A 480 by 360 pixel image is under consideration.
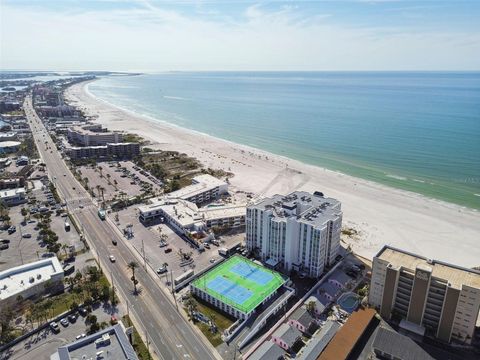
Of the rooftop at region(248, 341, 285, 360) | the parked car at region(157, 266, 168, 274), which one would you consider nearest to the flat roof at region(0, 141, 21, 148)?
the parked car at region(157, 266, 168, 274)

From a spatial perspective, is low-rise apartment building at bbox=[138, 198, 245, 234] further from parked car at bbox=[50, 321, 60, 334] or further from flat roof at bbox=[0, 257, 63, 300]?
parked car at bbox=[50, 321, 60, 334]

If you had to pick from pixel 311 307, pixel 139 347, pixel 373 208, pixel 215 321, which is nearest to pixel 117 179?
pixel 215 321

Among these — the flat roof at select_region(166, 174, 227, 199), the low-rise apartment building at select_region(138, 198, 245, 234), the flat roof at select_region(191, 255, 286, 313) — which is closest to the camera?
the flat roof at select_region(191, 255, 286, 313)

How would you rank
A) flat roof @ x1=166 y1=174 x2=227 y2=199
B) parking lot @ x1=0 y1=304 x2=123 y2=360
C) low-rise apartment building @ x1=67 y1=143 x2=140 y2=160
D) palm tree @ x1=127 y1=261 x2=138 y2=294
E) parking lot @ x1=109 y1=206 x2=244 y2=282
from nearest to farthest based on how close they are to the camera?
parking lot @ x1=0 y1=304 x2=123 y2=360
palm tree @ x1=127 y1=261 x2=138 y2=294
parking lot @ x1=109 y1=206 x2=244 y2=282
flat roof @ x1=166 y1=174 x2=227 y2=199
low-rise apartment building @ x1=67 y1=143 x2=140 y2=160

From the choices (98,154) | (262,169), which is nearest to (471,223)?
(262,169)

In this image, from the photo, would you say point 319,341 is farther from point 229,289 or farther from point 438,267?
point 438,267

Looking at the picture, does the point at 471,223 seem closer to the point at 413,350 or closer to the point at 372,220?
the point at 372,220

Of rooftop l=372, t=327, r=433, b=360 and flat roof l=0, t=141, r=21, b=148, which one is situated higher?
flat roof l=0, t=141, r=21, b=148
